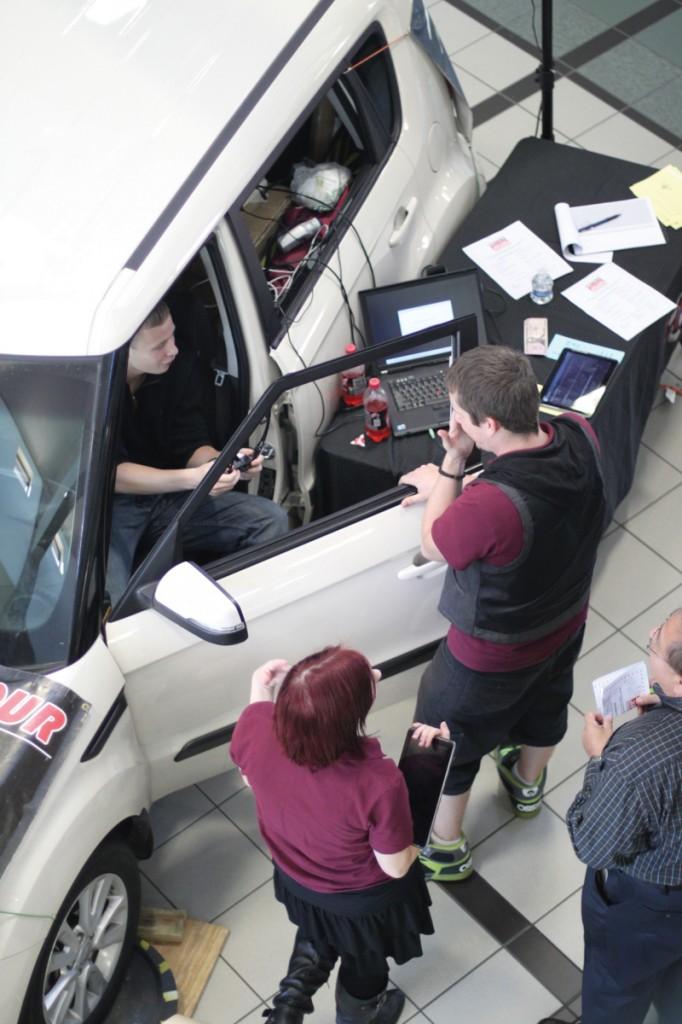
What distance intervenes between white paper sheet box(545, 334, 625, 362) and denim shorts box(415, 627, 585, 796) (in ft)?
4.22

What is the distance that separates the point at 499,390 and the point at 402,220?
173 cm

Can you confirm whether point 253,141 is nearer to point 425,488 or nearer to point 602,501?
point 425,488

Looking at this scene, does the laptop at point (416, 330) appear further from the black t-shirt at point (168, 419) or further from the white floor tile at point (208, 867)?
the white floor tile at point (208, 867)

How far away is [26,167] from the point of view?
140 inches

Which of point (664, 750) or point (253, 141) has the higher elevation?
point (253, 141)

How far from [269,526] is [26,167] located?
1254mm

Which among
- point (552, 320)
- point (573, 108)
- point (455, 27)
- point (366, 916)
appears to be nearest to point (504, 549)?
point (366, 916)

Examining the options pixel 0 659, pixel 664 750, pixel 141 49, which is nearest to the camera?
pixel 664 750

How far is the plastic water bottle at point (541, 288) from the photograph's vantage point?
4.77 m

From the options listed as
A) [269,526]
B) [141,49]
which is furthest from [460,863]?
[141,49]

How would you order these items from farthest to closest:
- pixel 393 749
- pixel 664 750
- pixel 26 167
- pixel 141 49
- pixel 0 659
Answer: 1. pixel 393 749
2. pixel 141 49
3. pixel 26 167
4. pixel 0 659
5. pixel 664 750

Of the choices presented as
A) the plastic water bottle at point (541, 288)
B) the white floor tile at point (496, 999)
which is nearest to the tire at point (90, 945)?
the white floor tile at point (496, 999)

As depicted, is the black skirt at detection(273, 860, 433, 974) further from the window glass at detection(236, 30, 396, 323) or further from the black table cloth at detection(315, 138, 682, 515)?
the window glass at detection(236, 30, 396, 323)

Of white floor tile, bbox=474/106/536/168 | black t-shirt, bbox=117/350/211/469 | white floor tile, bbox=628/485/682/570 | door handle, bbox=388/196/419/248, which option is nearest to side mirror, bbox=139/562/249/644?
black t-shirt, bbox=117/350/211/469
